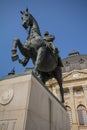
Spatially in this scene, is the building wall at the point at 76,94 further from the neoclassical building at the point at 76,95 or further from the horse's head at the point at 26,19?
the horse's head at the point at 26,19

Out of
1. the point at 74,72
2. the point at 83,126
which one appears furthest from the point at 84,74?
the point at 83,126

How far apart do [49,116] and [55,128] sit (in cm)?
38

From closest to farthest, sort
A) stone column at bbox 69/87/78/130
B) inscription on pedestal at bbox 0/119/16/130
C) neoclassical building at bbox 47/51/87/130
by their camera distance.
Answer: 1. inscription on pedestal at bbox 0/119/16/130
2. stone column at bbox 69/87/78/130
3. neoclassical building at bbox 47/51/87/130

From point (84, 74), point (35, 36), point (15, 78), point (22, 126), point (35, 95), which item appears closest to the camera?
point (22, 126)

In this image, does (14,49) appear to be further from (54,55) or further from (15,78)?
(54,55)

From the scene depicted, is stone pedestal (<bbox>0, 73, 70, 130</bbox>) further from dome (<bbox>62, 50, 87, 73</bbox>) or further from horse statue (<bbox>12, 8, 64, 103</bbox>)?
dome (<bbox>62, 50, 87, 73</bbox>)

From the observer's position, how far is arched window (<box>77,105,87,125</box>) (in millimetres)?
24422

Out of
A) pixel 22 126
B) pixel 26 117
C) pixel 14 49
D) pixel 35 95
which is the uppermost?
pixel 14 49

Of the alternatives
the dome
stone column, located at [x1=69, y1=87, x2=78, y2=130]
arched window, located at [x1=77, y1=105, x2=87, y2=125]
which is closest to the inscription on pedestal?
stone column, located at [x1=69, y1=87, x2=78, y2=130]

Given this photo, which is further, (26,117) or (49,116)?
(49,116)

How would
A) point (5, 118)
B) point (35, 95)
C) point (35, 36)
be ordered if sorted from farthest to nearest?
point (35, 36) < point (35, 95) < point (5, 118)

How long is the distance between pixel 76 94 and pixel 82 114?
460 centimetres

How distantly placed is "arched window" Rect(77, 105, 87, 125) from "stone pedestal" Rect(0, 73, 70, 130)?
81.0ft

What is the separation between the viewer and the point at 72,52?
41344 mm
